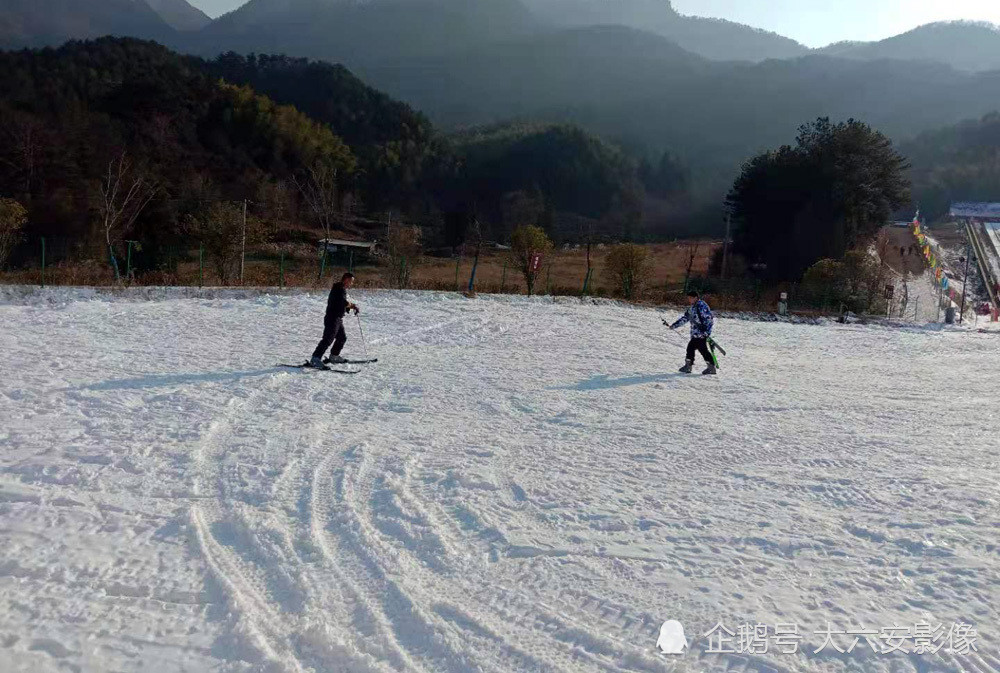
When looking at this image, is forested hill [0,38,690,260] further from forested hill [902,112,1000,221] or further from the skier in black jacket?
forested hill [902,112,1000,221]

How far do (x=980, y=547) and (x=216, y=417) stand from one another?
728 cm

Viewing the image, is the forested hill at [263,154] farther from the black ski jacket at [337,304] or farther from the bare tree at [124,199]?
the black ski jacket at [337,304]

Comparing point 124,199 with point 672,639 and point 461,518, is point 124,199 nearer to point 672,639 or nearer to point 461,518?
point 461,518

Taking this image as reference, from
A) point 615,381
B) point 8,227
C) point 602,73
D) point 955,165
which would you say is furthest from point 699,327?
point 602,73

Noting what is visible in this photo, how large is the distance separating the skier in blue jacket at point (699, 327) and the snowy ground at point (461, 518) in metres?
1.35

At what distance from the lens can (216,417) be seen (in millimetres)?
7691

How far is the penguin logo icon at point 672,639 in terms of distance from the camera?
368 cm

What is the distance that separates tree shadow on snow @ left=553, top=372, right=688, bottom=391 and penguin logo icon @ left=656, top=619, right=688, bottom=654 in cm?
674

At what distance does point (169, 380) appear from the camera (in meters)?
9.38

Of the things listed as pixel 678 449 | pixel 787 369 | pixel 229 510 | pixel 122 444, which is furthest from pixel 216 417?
pixel 787 369

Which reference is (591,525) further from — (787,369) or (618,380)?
(787,369)

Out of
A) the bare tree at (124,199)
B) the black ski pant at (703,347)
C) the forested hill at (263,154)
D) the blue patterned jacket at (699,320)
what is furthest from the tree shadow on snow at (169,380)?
the bare tree at (124,199)

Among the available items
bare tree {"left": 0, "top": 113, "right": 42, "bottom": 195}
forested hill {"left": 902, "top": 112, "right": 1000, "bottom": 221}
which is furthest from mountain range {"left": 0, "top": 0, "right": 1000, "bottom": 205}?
bare tree {"left": 0, "top": 113, "right": 42, "bottom": 195}

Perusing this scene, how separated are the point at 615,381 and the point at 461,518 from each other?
657cm
